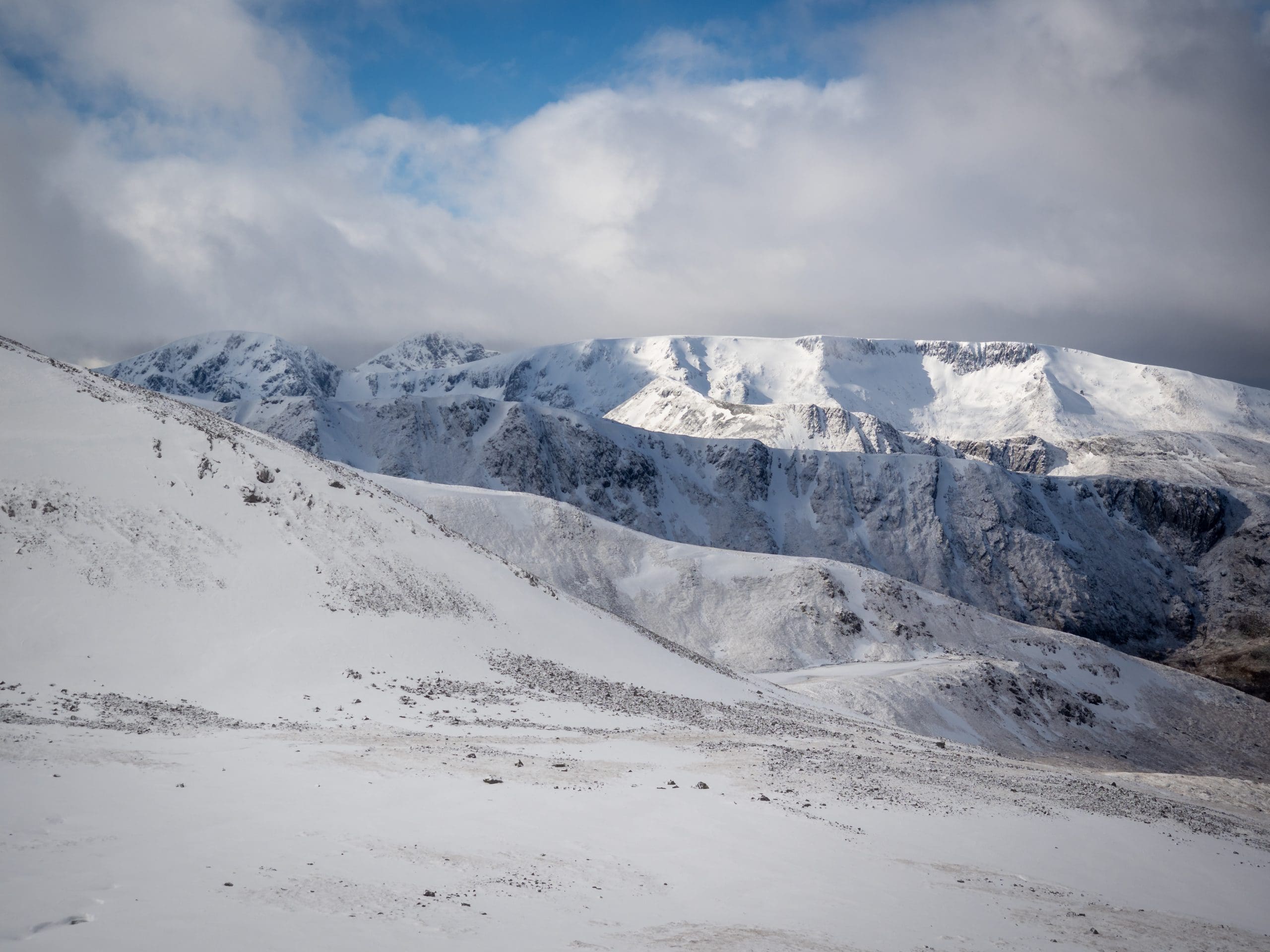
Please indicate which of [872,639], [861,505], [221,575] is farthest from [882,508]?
[221,575]

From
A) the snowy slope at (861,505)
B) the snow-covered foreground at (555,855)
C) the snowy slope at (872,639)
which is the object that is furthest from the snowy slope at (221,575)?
the snowy slope at (861,505)

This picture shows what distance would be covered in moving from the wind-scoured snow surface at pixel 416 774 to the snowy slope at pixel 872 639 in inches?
1036

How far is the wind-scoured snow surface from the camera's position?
10.0m

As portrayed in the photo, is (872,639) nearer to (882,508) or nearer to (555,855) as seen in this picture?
(555,855)

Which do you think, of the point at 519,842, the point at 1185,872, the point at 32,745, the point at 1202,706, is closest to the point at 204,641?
the point at 32,745

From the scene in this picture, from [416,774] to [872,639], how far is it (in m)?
68.2

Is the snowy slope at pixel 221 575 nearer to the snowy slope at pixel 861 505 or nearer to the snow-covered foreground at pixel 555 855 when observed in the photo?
the snow-covered foreground at pixel 555 855

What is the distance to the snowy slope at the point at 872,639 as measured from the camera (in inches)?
2638

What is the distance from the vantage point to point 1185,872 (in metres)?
16.2

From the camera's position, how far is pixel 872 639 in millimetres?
78438

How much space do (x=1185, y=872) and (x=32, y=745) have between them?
22537mm

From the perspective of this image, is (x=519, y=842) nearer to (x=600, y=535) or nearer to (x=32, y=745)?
(x=32, y=745)

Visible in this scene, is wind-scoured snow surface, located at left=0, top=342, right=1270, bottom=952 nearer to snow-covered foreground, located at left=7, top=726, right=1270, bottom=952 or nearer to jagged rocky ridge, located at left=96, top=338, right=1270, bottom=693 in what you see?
snow-covered foreground, located at left=7, top=726, right=1270, bottom=952

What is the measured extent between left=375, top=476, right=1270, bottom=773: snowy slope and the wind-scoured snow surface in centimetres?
2630
